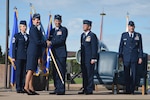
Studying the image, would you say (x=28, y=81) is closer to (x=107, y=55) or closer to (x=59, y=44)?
(x=59, y=44)

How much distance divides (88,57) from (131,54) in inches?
41.6

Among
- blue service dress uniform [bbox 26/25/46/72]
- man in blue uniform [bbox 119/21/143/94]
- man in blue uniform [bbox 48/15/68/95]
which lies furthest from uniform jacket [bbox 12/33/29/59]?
man in blue uniform [bbox 119/21/143/94]

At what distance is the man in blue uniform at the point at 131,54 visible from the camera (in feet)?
29.6

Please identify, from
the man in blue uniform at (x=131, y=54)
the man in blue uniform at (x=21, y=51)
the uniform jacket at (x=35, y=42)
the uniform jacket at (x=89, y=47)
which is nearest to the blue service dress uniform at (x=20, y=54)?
the man in blue uniform at (x=21, y=51)

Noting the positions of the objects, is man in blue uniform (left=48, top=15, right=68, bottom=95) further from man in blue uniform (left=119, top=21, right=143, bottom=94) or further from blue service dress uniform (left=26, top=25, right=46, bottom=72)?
man in blue uniform (left=119, top=21, right=143, bottom=94)

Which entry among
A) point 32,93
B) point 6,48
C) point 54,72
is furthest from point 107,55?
point 6,48

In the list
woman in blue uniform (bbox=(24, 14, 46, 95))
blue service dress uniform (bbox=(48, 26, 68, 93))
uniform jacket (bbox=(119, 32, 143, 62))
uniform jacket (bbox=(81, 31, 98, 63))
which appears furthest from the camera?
uniform jacket (bbox=(119, 32, 143, 62))

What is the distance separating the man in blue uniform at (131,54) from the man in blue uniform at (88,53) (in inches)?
33.8

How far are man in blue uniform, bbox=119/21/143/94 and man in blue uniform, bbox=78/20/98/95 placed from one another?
858mm

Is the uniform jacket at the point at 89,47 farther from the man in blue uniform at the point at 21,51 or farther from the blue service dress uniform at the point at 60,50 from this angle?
the man in blue uniform at the point at 21,51

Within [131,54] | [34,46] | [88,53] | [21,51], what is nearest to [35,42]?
[34,46]

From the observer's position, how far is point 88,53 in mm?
8734

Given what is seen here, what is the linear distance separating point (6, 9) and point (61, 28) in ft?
22.4

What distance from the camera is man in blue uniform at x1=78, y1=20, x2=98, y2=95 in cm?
A: 864
